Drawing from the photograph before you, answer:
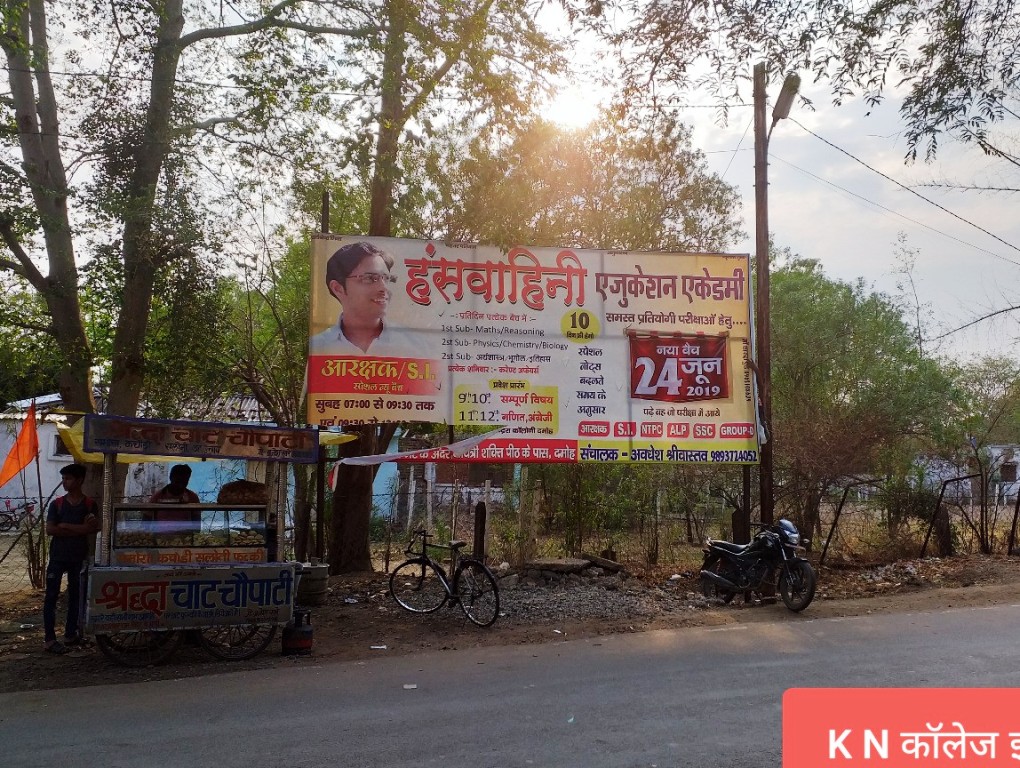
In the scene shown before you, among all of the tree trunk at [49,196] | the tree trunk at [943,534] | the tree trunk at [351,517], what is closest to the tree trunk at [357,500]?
the tree trunk at [351,517]

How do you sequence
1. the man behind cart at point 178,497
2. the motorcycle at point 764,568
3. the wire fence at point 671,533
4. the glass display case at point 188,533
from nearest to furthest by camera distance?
the glass display case at point 188,533 < the man behind cart at point 178,497 < the motorcycle at point 764,568 < the wire fence at point 671,533

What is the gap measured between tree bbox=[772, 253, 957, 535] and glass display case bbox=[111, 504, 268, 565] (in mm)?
10147

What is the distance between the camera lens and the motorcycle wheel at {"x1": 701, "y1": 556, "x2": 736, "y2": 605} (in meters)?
11.2

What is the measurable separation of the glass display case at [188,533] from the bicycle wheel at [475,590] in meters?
2.65

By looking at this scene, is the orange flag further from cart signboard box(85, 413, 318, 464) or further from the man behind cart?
cart signboard box(85, 413, 318, 464)

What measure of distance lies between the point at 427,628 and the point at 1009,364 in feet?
67.8

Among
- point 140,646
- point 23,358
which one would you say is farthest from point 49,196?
point 140,646

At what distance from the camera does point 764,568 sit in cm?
1092

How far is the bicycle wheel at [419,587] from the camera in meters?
10.4

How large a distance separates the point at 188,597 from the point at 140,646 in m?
0.90

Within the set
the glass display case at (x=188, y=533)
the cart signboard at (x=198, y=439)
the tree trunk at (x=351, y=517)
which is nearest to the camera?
the cart signboard at (x=198, y=439)

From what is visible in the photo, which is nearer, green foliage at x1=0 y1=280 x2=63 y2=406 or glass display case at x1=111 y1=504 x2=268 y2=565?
glass display case at x1=111 y1=504 x2=268 y2=565
